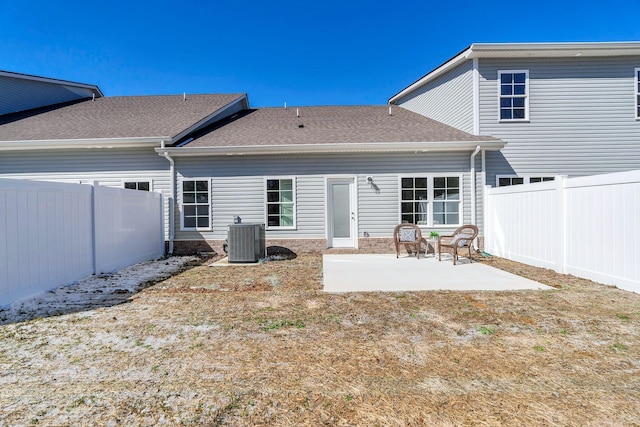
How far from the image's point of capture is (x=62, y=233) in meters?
5.84

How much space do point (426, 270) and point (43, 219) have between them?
727 cm

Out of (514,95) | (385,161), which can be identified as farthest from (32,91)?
(514,95)

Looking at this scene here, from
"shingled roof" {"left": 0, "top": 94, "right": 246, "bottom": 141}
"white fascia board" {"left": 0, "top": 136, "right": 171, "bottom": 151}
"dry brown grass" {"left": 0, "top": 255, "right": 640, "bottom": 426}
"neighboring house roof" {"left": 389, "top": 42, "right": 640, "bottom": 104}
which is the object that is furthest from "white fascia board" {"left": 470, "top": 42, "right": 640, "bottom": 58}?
"white fascia board" {"left": 0, "top": 136, "right": 171, "bottom": 151}

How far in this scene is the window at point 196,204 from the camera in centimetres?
991

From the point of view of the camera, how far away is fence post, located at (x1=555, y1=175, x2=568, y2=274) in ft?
21.4

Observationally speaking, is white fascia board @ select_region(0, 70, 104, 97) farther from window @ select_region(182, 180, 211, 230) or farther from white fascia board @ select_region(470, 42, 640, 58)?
white fascia board @ select_region(470, 42, 640, 58)

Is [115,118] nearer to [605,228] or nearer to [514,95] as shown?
[514,95]

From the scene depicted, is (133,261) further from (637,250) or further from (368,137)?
(637,250)

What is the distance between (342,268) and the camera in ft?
24.4

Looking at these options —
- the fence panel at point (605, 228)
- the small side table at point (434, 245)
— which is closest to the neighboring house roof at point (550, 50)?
the fence panel at point (605, 228)

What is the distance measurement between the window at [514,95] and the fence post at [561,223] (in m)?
4.29

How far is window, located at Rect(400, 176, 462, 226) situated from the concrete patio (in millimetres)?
1497

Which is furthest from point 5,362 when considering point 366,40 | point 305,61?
point 305,61

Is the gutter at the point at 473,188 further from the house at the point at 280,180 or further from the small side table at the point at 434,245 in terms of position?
the small side table at the point at 434,245
